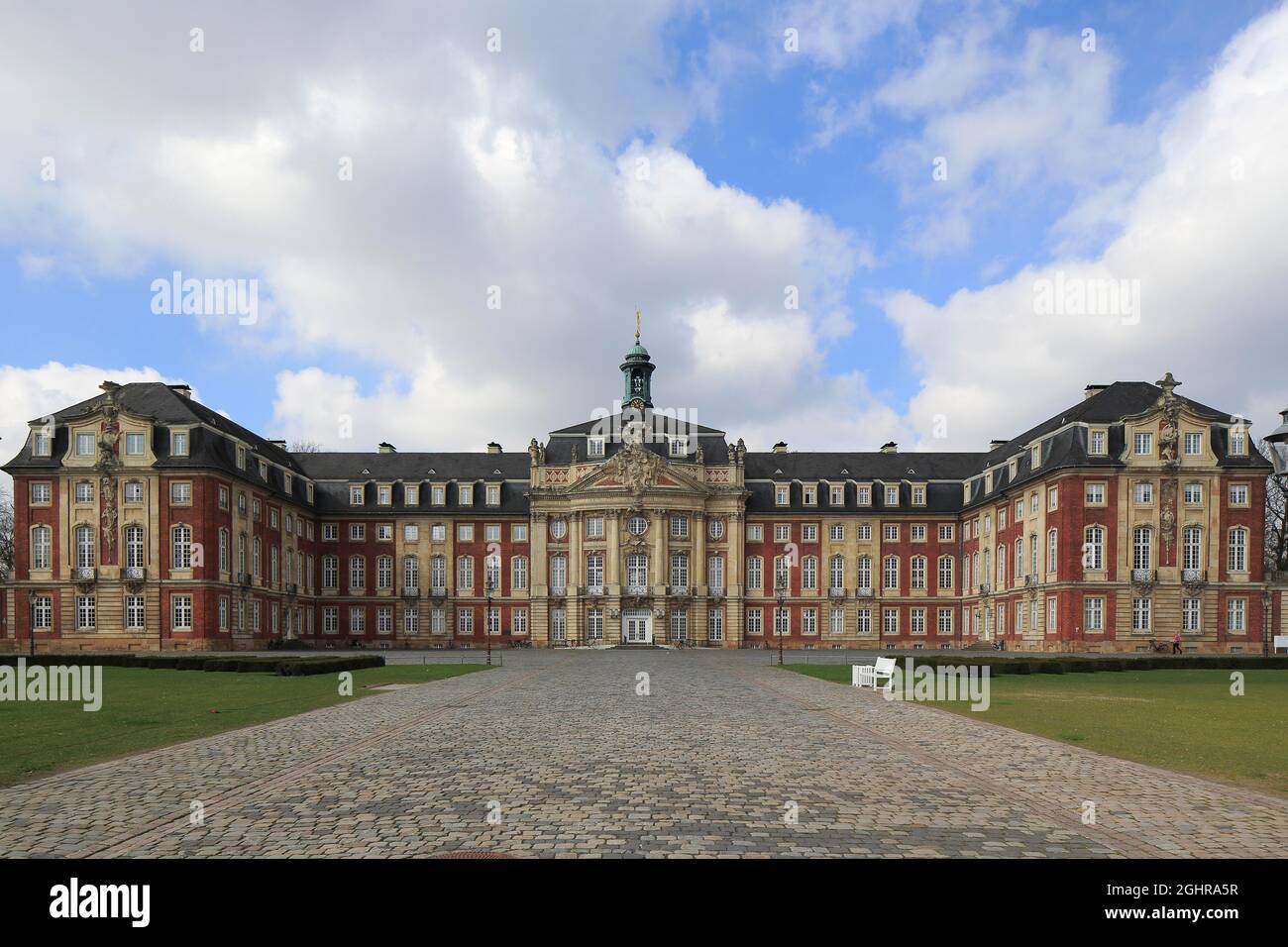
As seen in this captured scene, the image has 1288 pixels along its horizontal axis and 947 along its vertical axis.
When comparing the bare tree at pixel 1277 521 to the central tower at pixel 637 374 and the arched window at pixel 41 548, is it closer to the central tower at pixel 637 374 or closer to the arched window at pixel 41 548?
the central tower at pixel 637 374

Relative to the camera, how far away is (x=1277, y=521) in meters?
73.8

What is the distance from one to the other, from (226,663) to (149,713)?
1696 centimetres

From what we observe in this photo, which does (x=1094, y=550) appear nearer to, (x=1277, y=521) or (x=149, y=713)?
(x=1277, y=521)

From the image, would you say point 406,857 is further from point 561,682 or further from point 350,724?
point 561,682

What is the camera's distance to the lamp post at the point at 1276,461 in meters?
54.9

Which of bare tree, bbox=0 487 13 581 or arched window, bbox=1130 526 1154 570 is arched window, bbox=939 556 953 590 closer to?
arched window, bbox=1130 526 1154 570

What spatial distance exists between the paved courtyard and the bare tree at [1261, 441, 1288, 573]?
65.9 m

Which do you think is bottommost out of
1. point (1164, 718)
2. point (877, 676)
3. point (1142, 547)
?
point (877, 676)

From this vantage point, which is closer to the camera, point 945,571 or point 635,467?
point 635,467

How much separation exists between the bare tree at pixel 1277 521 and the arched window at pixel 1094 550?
74.6ft

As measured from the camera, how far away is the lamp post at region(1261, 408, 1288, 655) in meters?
54.9

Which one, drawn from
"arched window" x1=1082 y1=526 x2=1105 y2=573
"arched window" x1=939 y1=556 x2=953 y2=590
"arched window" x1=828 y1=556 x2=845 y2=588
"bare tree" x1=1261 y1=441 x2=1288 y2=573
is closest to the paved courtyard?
"arched window" x1=1082 y1=526 x2=1105 y2=573

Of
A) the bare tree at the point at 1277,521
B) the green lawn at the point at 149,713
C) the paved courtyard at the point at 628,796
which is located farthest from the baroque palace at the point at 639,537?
the paved courtyard at the point at 628,796

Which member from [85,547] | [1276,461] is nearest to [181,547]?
[85,547]
